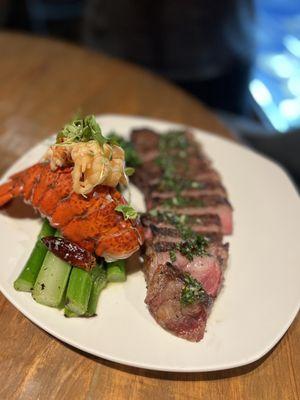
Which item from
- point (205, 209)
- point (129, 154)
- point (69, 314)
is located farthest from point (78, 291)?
point (129, 154)

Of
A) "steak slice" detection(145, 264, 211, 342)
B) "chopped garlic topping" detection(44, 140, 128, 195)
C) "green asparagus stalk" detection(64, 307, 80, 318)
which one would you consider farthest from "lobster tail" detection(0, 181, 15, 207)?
"steak slice" detection(145, 264, 211, 342)

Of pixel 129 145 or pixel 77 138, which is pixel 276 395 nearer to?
pixel 77 138

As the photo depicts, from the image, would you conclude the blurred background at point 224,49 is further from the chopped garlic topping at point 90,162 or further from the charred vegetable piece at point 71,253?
the charred vegetable piece at point 71,253

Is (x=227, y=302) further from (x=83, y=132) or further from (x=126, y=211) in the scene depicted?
(x=83, y=132)

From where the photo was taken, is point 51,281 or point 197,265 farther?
point 197,265

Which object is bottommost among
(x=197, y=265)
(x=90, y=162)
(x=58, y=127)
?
(x=58, y=127)
